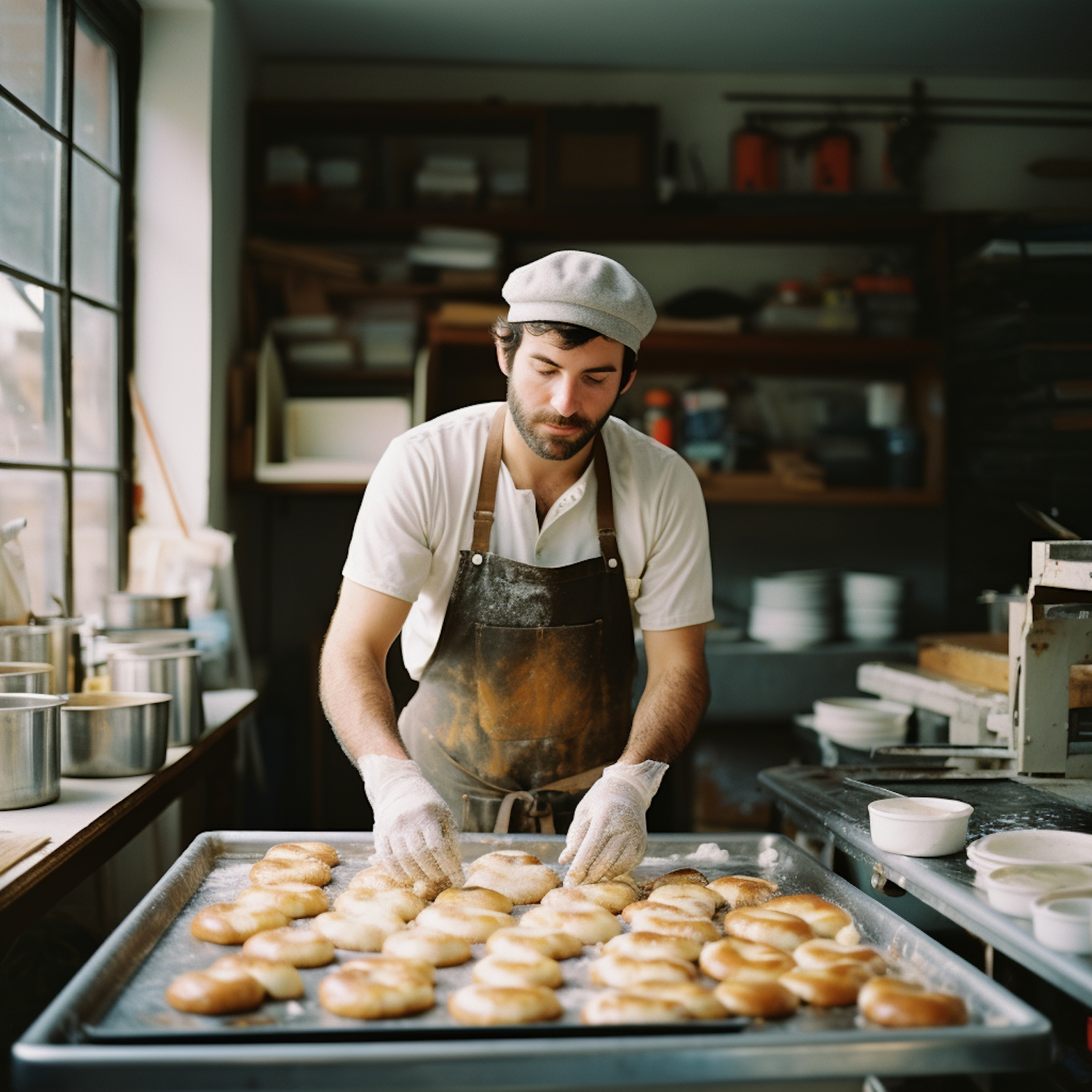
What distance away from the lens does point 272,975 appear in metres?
1.32

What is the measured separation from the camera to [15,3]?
284 cm

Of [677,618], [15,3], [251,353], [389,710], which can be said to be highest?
[15,3]

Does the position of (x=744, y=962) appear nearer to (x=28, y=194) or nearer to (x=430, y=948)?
(x=430, y=948)

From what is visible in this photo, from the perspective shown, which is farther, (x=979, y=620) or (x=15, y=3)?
(x=979, y=620)

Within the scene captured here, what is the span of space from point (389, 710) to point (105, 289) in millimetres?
2314

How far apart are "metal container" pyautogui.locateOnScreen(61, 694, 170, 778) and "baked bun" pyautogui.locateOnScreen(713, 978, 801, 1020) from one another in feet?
4.54

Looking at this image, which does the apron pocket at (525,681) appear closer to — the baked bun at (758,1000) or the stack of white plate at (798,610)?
the baked bun at (758,1000)

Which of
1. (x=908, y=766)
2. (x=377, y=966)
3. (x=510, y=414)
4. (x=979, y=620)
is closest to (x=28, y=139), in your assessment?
(x=510, y=414)

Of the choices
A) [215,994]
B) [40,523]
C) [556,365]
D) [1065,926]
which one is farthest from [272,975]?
[40,523]

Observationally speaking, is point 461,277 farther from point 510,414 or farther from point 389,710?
Result: point 389,710

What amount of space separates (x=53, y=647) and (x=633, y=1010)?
5.53 ft

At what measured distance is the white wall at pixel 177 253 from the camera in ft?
12.4

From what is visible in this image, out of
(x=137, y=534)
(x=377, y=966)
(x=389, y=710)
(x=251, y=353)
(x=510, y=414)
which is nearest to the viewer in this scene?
(x=377, y=966)

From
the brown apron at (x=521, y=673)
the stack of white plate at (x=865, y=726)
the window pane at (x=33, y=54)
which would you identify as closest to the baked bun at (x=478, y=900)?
the brown apron at (x=521, y=673)
